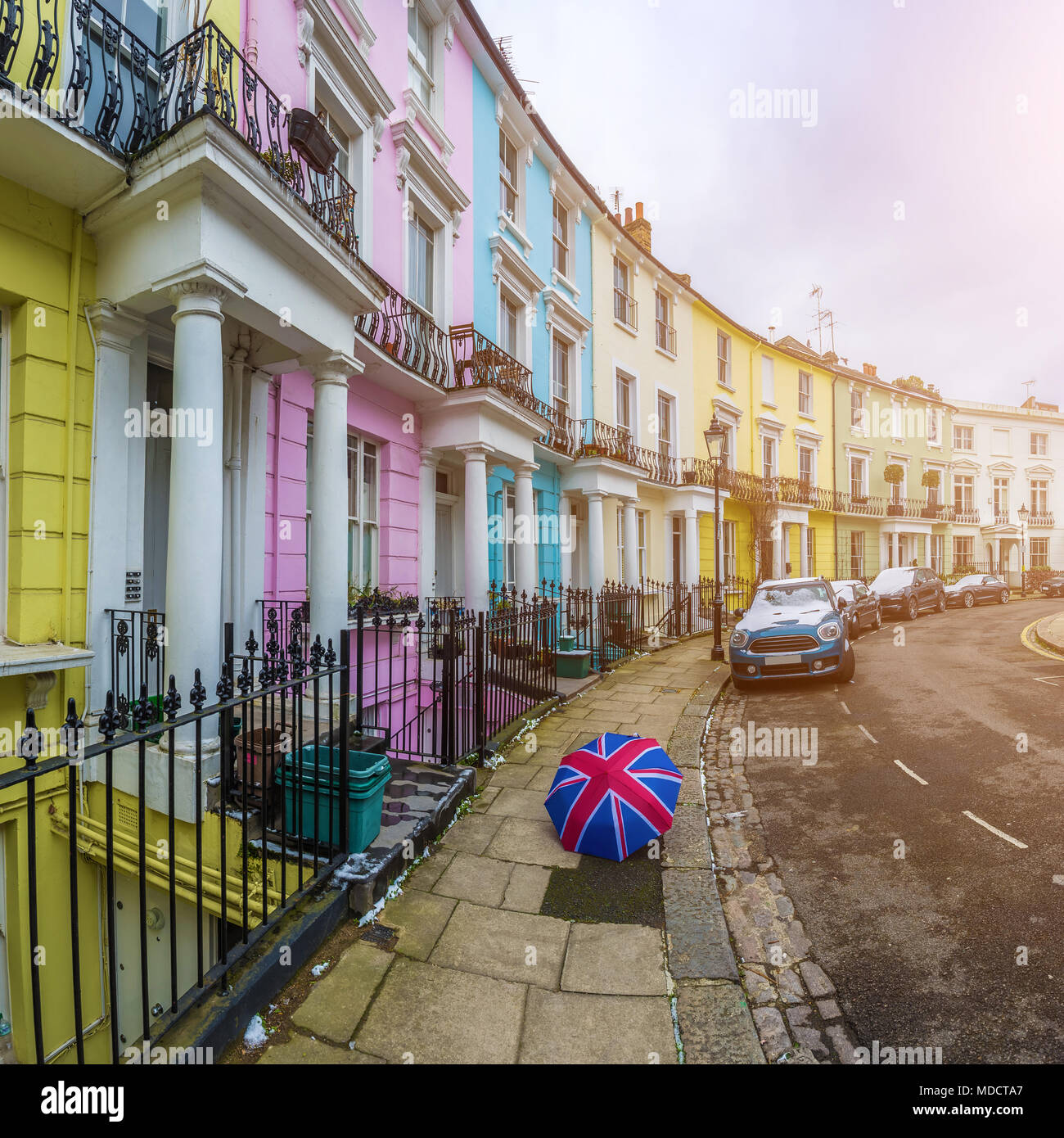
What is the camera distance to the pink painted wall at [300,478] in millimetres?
6707

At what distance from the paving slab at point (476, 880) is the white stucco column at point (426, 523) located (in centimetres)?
547

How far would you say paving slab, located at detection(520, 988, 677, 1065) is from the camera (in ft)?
8.38

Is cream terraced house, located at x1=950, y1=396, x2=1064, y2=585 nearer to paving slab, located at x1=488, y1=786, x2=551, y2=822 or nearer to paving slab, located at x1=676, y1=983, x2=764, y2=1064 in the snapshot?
paving slab, located at x1=488, y1=786, x2=551, y2=822

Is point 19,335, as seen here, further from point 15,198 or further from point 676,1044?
point 676,1044

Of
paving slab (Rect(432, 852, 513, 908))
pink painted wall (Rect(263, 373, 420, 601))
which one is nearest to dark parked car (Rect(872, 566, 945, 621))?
pink painted wall (Rect(263, 373, 420, 601))

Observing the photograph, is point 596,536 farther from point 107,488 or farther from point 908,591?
point 908,591

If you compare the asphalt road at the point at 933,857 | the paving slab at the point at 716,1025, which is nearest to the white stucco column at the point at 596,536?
the asphalt road at the point at 933,857

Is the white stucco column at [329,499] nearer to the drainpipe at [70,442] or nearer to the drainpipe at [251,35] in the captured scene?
the drainpipe at [70,442]

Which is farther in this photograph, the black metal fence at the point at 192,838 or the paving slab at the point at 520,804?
the paving slab at the point at 520,804

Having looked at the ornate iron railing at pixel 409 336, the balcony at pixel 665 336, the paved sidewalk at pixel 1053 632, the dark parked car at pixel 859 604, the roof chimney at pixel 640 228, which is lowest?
the paved sidewalk at pixel 1053 632

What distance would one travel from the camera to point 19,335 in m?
4.59

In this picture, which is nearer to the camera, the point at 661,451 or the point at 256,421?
the point at 256,421
